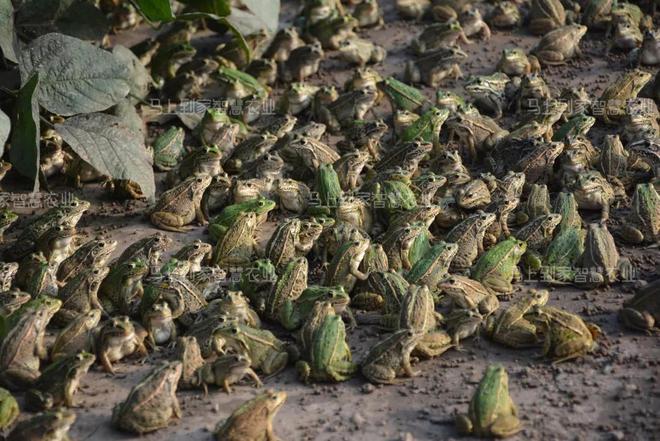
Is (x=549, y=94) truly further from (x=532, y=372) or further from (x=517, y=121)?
(x=532, y=372)

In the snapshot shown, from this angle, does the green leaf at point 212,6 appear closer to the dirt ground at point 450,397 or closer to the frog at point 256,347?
the dirt ground at point 450,397

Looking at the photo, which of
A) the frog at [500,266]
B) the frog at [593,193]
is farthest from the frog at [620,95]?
the frog at [500,266]

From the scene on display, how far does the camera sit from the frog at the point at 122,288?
8633 mm

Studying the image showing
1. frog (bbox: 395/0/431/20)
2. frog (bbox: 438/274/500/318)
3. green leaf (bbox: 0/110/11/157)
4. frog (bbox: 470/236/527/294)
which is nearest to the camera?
frog (bbox: 438/274/500/318)

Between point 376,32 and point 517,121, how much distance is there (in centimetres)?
272

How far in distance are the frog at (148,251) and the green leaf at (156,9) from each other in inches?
101

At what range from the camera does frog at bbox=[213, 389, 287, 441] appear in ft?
23.3

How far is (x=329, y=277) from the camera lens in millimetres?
8695

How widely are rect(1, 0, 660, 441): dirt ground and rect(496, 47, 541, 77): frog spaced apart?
3.93 meters

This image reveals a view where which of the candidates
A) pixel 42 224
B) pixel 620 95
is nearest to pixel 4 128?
pixel 42 224

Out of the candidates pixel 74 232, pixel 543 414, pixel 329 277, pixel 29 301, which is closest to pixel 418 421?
pixel 543 414

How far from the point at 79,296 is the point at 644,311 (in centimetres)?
413

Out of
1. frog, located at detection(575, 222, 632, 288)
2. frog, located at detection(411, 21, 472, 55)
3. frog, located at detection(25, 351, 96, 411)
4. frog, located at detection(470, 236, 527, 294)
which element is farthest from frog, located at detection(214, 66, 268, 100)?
frog, located at detection(25, 351, 96, 411)

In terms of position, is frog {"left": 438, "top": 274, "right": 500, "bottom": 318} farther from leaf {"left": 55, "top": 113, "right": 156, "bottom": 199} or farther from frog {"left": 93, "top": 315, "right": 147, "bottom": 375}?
leaf {"left": 55, "top": 113, "right": 156, "bottom": 199}
